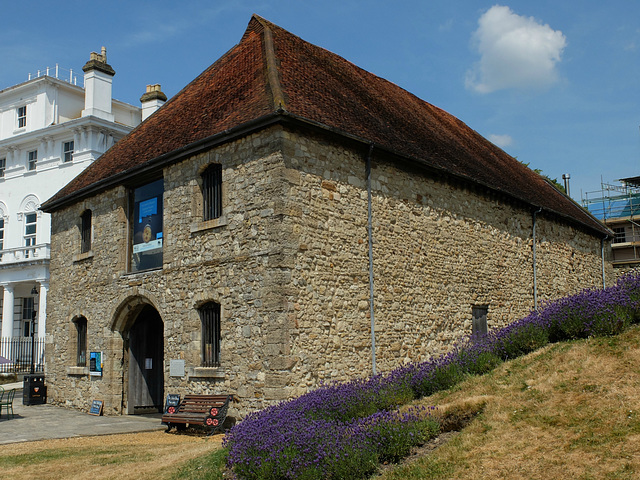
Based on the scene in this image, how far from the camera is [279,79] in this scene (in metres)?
13.2

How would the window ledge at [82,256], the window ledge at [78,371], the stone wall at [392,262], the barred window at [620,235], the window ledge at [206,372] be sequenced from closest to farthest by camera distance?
the stone wall at [392,262], the window ledge at [206,372], the window ledge at [78,371], the window ledge at [82,256], the barred window at [620,235]

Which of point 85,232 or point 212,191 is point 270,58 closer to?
point 212,191

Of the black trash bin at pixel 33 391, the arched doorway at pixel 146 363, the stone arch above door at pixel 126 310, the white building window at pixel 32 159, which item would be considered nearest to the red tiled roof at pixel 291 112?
the stone arch above door at pixel 126 310

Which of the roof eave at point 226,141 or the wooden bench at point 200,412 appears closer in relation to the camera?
the wooden bench at point 200,412

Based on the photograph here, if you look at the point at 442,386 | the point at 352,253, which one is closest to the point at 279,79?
the point at 352,253

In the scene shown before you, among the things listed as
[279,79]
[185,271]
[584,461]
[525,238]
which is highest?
[279,79]

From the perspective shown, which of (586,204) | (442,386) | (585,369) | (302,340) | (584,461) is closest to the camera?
(584,461)

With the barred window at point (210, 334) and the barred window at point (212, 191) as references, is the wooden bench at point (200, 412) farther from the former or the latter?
the barred window at point (212, 191)

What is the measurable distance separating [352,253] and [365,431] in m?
5.48

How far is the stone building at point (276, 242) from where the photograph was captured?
11945 mm

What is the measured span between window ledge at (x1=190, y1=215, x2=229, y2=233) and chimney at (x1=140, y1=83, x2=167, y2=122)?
12.4 meters

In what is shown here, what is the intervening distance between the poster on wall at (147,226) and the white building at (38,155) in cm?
1252

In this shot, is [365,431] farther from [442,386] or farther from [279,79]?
[279,79]

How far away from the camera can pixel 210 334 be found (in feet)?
42.9
